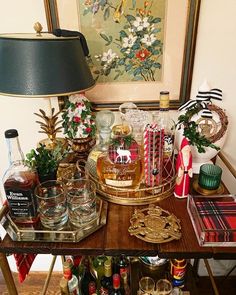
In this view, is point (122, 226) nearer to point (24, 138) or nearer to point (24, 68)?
point (24, 68)

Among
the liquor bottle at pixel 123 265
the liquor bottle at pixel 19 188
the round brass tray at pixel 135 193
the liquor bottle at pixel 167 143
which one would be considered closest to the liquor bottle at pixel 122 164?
the round brass tray at pixel 135 193

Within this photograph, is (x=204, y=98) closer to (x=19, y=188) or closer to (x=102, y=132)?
(x=102, y=132)

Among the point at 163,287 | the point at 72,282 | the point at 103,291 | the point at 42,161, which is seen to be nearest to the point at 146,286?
the point at 163,287

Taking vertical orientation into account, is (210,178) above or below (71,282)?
above

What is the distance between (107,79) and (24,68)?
0.46m

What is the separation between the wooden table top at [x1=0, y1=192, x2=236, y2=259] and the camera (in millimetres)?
728

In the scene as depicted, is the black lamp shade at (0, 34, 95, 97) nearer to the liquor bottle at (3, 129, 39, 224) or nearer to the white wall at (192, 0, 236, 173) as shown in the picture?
the liquor bottle at (3, 129, 39, 224)

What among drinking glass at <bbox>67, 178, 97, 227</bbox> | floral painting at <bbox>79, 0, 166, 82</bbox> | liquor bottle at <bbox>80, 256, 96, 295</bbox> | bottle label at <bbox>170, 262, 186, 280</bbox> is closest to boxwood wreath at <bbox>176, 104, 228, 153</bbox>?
floral painting at <bbox>79, 0, 166, 82</bbox>

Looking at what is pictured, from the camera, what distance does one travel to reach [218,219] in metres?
0.80

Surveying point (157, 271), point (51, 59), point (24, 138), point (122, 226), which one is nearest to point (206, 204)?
point (122, 226)

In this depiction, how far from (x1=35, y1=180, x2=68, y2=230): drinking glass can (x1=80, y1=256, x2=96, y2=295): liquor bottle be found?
506 mm

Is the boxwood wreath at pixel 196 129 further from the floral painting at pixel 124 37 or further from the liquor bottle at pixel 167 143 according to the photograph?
the floral painting at pixel 124 37

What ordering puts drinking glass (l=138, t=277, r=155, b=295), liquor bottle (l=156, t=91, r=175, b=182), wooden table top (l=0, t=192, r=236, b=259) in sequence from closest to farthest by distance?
wooden table top (l=0, t=192, r=236, b=259), liquor bottle (l=156, t=91, r=175, b=182), drinking glass (l=138, t=277, r=155, b=295)

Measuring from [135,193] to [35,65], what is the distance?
511mm
